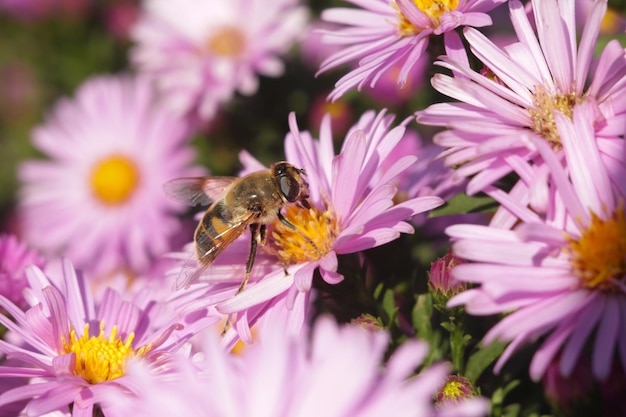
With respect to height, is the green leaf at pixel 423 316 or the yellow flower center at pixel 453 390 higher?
the green leaf at pixel 423 316

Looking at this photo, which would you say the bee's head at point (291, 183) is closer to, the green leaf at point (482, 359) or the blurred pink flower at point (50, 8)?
the green leaf at point (482, 359)

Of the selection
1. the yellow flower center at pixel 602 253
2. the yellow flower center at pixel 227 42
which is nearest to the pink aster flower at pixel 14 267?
the yellow flower center at pixel 602 253

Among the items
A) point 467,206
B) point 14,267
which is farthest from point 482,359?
point 14,267

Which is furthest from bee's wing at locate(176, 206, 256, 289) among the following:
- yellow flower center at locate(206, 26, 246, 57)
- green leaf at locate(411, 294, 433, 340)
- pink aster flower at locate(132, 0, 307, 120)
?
yellow flower center at locate(206, 26, 246, 57)

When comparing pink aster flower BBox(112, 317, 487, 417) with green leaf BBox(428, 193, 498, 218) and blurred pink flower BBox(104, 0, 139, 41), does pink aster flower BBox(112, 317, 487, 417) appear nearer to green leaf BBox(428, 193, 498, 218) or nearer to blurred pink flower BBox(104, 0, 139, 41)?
green leaf BBox(428, 193, 498, 218)

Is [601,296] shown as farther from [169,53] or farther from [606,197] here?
[169,53]
